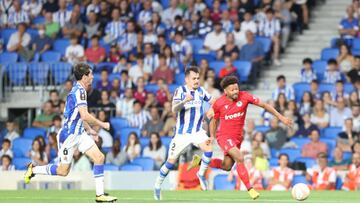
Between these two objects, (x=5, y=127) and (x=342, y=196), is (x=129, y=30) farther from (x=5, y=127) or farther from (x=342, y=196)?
(x=342, y=196)

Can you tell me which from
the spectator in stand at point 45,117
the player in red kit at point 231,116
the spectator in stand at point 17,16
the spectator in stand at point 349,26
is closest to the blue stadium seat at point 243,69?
the spectator in stand at point 349,26

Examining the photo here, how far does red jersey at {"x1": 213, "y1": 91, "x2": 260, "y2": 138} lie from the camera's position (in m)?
18.5

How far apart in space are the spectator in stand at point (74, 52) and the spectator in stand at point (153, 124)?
12.7 ft

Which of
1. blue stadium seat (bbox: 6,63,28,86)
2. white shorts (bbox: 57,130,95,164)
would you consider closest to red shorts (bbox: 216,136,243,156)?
white shorts (bbox: 57,130,95,164)

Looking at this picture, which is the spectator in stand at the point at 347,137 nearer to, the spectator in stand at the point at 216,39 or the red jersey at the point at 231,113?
the spectator in stand at the point at 216,39

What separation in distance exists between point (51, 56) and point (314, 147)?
29.2 ft

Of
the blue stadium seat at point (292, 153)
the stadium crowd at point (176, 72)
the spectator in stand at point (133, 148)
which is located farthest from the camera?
the spectator in stand at point (133, 148)

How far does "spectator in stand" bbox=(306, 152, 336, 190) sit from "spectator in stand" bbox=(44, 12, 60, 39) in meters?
10.6

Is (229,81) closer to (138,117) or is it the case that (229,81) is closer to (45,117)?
(138,117)

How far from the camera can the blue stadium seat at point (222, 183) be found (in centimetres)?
2434

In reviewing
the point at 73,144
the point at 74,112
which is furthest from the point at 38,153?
the point at 74,112

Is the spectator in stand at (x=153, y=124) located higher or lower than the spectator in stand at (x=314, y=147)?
higher

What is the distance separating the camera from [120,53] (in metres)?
30.8

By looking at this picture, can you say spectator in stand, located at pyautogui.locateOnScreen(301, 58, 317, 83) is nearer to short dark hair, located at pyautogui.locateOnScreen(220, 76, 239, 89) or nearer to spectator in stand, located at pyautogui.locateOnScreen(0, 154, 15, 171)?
spectator in stand, located at pyautogui.locateOnScreen(0, 154, 15, 171)
